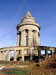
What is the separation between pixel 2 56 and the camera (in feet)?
197

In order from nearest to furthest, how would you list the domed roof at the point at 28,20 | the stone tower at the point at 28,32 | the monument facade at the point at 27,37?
the monument facade at the point at 27,37, the stone tower at the point at 28,32, the domed roof at the point at 28,20

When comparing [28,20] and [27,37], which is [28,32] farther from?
[28,20]

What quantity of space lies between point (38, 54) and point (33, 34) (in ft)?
34.6

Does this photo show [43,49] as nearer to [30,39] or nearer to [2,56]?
[30,39]

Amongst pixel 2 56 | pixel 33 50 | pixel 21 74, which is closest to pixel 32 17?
pixel 33 50

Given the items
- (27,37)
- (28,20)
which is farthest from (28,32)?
(28,20)

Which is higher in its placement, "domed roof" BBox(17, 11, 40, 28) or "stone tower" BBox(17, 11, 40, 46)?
"domed roof" BBox(17, 11, 40, 28)

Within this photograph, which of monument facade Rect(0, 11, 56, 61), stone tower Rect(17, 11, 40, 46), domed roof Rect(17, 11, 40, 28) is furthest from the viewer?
domed roof Rect(17, 11, 40, 28)

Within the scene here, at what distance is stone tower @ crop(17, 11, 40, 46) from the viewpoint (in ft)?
212

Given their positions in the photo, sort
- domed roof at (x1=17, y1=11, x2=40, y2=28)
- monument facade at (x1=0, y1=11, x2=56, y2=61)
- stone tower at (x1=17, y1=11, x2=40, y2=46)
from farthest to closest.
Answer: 1. domed roof at (x1=17, y1=11, x2=40, y2=28)
2. stone tower at (x1=17, y1=11, x2=40, y2=46)
3. monument facade at (x1=0, y1=11, x2=56, y2=61)

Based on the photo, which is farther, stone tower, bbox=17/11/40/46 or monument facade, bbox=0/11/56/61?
stone tower, bbox=17/11/40/46

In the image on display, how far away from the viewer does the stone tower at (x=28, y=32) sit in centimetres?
6475

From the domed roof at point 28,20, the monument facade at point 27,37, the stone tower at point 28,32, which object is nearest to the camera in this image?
the monument facade at point 27,37

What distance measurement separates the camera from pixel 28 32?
65.2m
